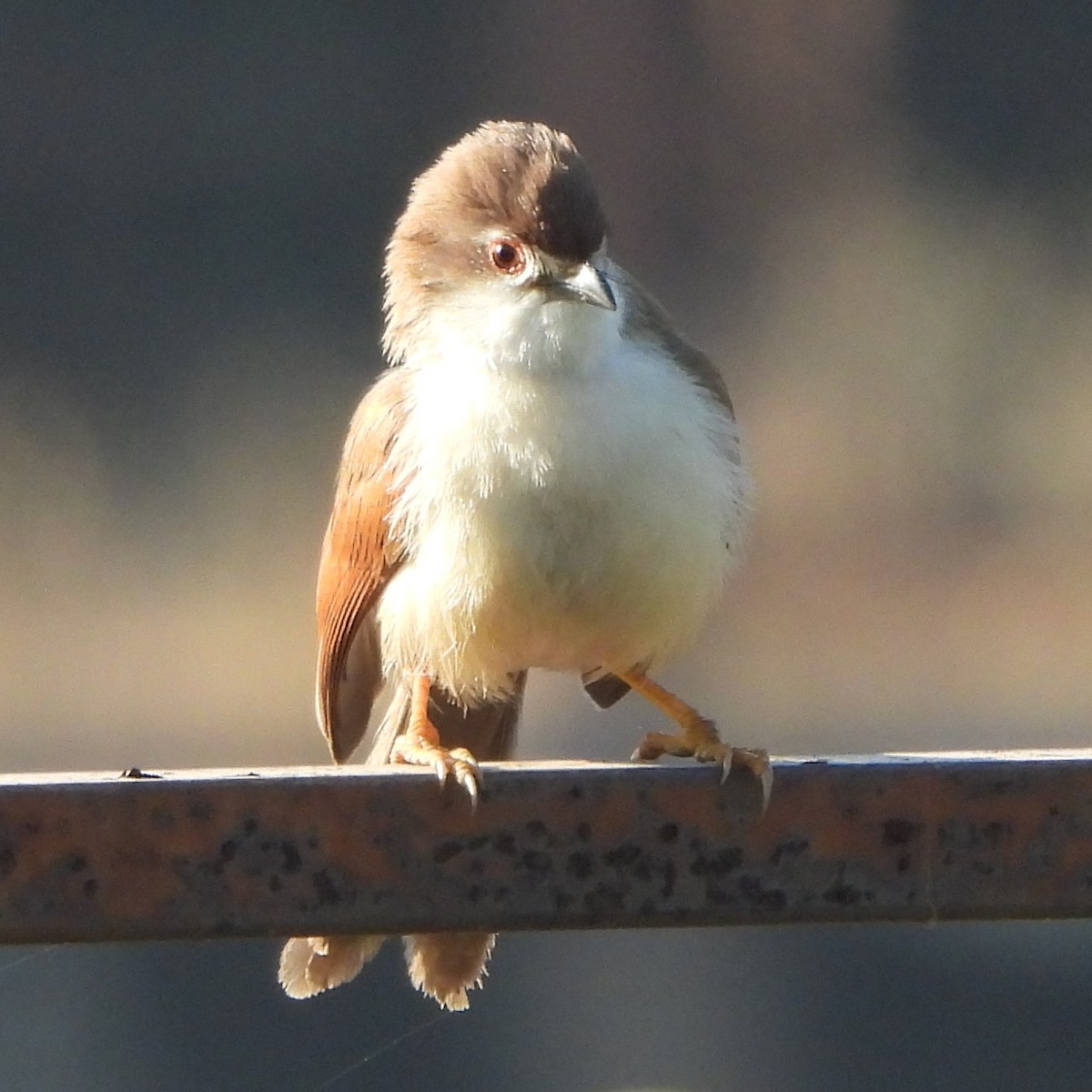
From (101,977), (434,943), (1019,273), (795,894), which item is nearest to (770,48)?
(1019,273)

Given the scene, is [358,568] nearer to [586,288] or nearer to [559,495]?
[559,495]

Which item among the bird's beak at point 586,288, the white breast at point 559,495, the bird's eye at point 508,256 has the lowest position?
the white breast at point 559,495

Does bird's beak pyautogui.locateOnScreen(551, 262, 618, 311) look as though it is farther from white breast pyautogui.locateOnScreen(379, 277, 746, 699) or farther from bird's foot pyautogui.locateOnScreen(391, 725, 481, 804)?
bird's foot pyautogui.locateOnScreen(391, 725, 481, 804)

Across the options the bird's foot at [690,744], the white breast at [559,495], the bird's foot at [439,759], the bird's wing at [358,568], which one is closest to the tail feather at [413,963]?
the bird's foot at [439,759]

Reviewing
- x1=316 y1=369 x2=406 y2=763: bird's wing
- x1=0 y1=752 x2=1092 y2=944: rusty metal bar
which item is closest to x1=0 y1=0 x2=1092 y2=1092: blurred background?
x1=316 y1=369 x2=406 y2=763: bird's wing

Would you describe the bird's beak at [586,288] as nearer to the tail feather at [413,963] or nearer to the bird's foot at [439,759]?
the bird's foot at [439,759]

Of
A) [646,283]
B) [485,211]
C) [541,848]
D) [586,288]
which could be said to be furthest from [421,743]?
[646,283]
